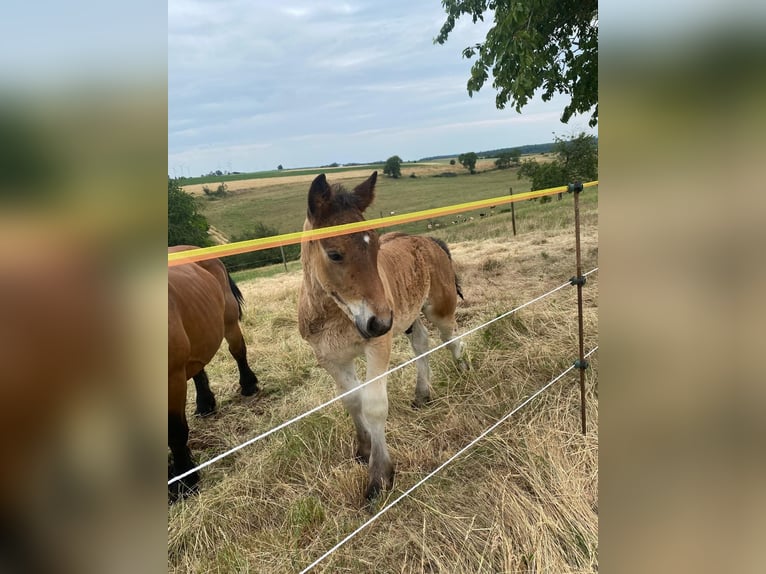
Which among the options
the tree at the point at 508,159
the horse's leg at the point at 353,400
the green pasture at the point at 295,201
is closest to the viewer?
the horse's leg at the point at 353,400

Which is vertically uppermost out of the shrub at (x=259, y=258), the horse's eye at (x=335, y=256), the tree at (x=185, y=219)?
the tree at (x=185, y=219)

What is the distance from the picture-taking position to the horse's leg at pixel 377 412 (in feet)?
8.30

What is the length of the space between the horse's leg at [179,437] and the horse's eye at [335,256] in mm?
1242

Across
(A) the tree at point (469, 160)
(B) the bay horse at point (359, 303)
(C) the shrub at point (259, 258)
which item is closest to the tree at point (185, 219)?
(B) the bay horse at point (359, 303)

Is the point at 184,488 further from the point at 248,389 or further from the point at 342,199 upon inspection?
the point at 342,199

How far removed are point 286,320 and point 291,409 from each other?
2.25m

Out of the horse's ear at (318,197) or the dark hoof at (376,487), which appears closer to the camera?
the horse's ear at (318,197)

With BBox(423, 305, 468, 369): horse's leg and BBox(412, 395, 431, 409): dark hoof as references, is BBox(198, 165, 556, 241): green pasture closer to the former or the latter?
BBox(423, 305, 468, 369): horse's leg

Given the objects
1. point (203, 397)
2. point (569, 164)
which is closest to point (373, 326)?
point (203, 397)

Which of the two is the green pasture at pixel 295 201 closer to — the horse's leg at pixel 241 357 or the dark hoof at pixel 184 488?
the horse's leg at pixel 241 357
